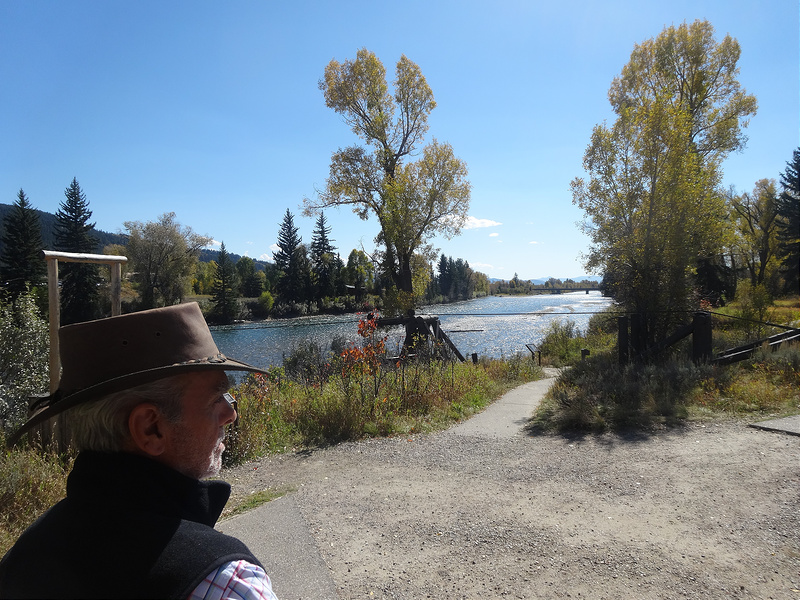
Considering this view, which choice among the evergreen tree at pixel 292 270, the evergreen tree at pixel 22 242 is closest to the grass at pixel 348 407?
the evergreen tree at pixel 22 242

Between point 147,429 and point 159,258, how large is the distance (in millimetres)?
32063

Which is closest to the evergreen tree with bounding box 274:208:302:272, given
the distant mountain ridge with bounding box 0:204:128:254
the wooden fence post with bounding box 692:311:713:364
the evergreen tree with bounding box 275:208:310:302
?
the evergreen tree with bounding box 275:208:310:302

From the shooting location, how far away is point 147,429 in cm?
123

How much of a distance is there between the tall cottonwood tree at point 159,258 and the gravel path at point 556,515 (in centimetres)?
2416

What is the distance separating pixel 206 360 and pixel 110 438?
298 mm

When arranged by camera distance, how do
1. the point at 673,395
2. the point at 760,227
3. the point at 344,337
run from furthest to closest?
the point at 760,227 → the point at 344,337 → the point at 673,395

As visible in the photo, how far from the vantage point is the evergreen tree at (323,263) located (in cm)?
4853

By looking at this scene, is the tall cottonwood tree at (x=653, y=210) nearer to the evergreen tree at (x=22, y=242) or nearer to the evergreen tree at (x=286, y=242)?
the evergreen tree at (x=22, y=242)

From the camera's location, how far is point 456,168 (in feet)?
64.0

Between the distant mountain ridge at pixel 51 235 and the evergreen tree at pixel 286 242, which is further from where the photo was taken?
the evergreen tree at pixel 286 242

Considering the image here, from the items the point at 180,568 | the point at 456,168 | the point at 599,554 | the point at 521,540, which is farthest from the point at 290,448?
the point at 456,168

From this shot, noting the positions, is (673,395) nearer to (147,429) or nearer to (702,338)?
(702,338)

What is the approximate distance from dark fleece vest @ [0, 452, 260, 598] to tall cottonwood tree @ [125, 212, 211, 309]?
27.1 metres

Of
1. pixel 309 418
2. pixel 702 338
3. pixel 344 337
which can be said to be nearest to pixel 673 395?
pixel 702 338
